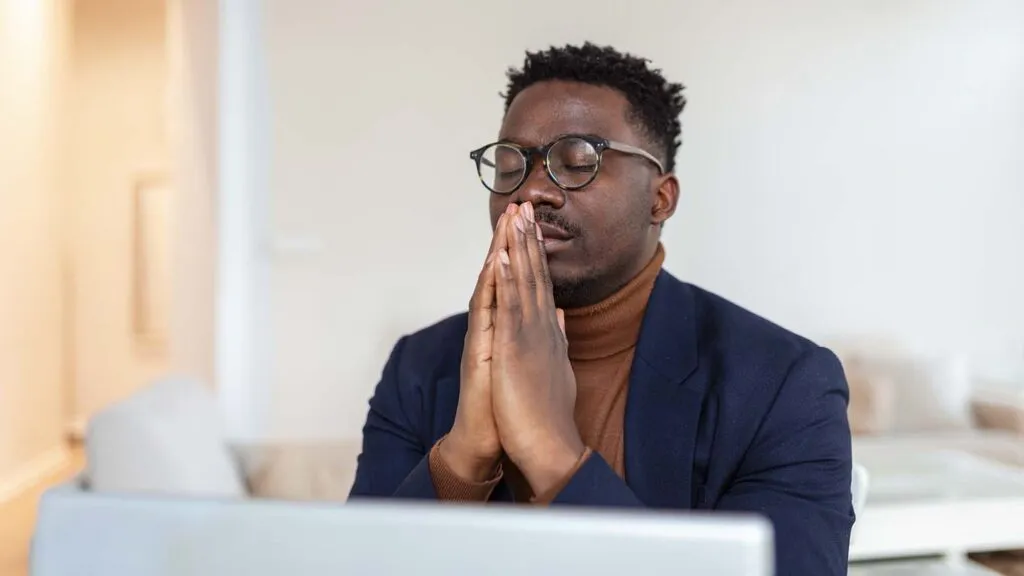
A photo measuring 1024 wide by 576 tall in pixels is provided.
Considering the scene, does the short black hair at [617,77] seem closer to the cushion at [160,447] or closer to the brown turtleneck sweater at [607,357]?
the brown turtleneck sweater at [607,357]

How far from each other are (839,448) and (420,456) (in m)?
0.46

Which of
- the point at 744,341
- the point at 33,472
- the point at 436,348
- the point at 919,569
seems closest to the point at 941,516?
the point at 919,569

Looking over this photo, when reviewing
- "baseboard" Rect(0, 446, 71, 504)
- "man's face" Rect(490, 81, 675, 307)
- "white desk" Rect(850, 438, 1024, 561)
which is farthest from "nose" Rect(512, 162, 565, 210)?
"baseboard" Rect(0, 446, 71, 504)

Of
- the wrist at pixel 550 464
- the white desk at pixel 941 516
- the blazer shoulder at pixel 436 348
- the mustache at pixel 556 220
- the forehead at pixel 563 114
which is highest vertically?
the forehead at pixel 563 114

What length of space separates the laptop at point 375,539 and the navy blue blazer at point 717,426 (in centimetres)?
47

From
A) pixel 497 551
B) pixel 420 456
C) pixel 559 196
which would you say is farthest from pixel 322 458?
pixel 497 551

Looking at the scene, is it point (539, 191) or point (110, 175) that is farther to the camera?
point (110, 175)

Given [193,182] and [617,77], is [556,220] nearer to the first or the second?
[617,77]

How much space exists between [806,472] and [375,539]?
0.65m

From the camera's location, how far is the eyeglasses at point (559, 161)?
2.94 feet

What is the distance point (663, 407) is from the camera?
977 millimetres

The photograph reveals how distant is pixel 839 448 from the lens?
94cm

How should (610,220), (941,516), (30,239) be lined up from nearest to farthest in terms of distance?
1. (610,220)
2. (941,516)
3. (30,239)

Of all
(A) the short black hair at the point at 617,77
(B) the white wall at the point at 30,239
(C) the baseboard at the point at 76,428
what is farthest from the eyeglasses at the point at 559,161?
(C) the baseboard at the point at 76,428
